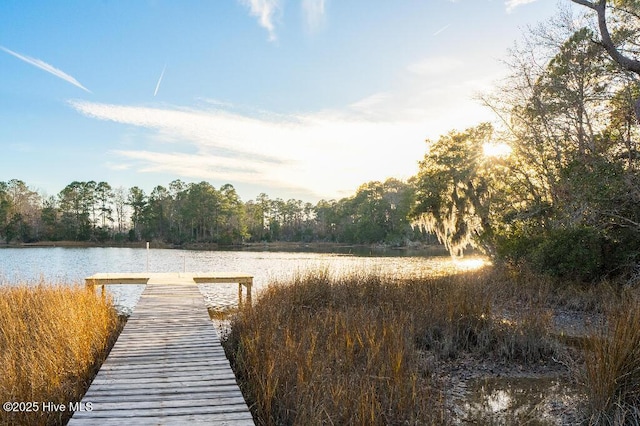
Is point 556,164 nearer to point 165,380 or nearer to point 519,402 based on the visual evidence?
point 519,402

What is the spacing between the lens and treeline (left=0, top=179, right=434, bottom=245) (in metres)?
53.4

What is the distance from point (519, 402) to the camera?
4727 millimetres

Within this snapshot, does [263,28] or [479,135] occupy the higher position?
[263,28]

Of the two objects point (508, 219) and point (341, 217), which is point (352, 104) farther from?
point (341, 217)

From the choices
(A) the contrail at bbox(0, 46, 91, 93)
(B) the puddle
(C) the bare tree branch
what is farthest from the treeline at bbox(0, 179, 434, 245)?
(B) the puddle

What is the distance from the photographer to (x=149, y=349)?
15.5 ft

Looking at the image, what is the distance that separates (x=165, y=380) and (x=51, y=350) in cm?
159

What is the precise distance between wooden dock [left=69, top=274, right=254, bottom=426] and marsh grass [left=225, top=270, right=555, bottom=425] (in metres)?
0.41

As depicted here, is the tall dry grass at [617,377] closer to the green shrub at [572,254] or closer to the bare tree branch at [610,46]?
the bare tree branch at [610,46]

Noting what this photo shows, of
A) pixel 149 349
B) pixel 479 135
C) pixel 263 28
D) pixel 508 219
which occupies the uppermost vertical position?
pixel 263 28

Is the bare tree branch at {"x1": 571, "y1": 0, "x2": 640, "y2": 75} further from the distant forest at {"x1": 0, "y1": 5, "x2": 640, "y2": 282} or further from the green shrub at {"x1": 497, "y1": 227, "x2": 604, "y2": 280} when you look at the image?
the green shrub at {"x1": 497, "y1": 227, "x2": 604, "y2": 280}

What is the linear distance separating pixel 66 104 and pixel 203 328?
16683mm

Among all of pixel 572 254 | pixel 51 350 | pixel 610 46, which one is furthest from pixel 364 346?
pixel 572 254

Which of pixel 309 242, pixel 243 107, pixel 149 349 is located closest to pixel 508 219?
pixel 243 107
